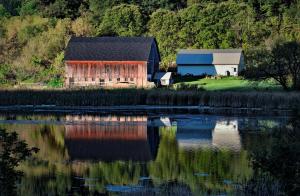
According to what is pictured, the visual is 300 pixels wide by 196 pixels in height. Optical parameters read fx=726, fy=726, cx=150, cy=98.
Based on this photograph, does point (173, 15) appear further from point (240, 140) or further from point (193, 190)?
point (193, 190)

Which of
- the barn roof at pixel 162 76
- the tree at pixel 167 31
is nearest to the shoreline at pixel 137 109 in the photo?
the barn roof at pixel 162 76

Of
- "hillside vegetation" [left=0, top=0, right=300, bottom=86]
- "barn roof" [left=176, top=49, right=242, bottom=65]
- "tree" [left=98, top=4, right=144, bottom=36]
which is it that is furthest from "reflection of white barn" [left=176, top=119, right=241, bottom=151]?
"tree" [left=98, top=4, right=144, bottom=36]

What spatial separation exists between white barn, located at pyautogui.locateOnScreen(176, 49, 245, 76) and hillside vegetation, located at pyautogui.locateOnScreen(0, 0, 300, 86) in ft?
8.47

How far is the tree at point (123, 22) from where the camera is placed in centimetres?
8931

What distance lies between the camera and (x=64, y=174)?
81.6 ft

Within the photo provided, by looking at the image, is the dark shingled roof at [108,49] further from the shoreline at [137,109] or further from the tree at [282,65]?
the shoreline at [137,109]

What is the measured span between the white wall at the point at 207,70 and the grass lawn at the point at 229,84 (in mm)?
3576

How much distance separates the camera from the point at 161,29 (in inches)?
3440

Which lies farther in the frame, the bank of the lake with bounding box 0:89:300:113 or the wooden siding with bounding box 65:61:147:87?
the wooden siding with bounding box 65:61:147:87

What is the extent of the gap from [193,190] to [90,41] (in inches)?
2177

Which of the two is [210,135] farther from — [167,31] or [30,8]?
[30,8]

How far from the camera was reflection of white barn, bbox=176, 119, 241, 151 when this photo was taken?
32.8 metres

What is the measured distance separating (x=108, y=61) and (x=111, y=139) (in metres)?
39.5

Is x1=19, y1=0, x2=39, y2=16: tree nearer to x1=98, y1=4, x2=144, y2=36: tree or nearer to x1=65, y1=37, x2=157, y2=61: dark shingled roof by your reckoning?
x1=98, y1=4, x2=144, y2=36: tree
